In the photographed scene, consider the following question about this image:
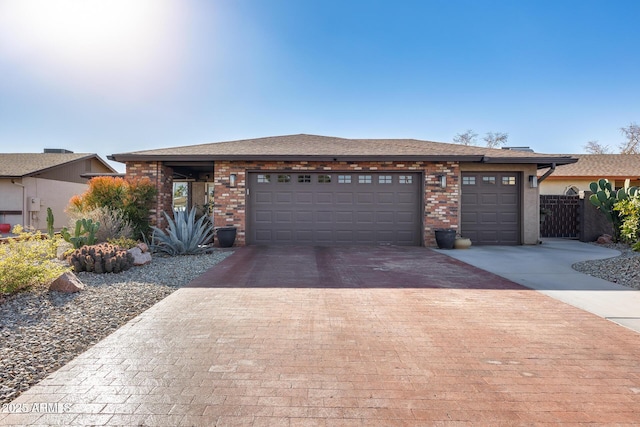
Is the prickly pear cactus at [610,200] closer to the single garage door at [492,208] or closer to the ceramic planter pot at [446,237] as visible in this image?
the single garage door at [492,208]

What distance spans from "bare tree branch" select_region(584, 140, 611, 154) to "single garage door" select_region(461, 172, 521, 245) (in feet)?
78.8

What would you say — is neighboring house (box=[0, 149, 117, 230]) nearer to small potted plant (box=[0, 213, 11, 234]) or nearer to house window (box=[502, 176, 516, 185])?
small potted plant (box=[0, 213, 11, 234])

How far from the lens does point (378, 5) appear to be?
9414 mm

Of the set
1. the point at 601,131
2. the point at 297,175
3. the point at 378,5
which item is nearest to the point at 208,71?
the point at 297,175

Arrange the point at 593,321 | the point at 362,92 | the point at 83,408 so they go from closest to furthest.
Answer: the point at 83,408 < the point at 593,321 < the point at 362,92

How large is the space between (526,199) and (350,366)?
10.0m

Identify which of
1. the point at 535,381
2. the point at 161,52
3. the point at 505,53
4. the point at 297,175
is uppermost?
the point at 505,53

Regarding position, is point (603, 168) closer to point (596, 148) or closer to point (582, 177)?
point (582, 177)

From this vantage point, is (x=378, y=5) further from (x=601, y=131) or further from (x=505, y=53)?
(x=601, y=131)

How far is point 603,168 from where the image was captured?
16.9 meters

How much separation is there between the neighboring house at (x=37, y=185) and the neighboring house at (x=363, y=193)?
27.9 feet

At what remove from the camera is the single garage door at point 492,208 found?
10.5 meters

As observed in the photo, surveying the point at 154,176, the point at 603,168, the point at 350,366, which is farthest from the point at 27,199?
the point at 603,168

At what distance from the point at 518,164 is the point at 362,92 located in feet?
21.8
